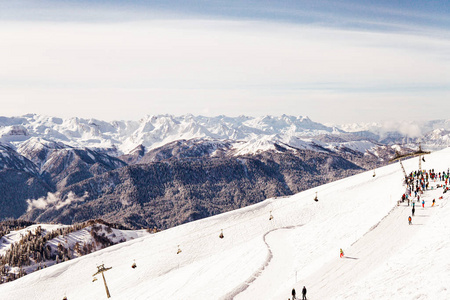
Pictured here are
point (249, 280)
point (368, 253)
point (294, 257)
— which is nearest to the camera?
point (368, 253)

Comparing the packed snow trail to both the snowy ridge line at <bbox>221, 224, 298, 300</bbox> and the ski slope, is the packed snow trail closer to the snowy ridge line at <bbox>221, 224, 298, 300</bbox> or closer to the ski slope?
the ski slope

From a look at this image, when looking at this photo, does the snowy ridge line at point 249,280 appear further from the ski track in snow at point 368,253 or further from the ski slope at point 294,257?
the ski track in snow at point 368,253

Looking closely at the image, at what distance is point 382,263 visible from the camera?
37000 mm

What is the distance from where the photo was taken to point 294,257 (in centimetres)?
4900

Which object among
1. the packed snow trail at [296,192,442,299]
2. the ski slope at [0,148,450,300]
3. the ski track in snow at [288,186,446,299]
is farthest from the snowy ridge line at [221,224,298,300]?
the packed snow trail at [296,192,442,299]

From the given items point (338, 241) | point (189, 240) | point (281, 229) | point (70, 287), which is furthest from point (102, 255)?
point (338, 241)

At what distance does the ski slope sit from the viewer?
33.5m

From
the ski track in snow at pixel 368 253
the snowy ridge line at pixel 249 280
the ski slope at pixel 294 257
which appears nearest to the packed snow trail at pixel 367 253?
the ski track in snow at pixel 368 253

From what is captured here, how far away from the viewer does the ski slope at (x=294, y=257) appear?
33.5m

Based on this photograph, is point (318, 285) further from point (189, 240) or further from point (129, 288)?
point (189, 240)

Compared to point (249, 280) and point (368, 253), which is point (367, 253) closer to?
point (368, 253)

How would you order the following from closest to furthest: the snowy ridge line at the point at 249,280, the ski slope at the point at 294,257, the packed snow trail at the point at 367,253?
the ski slope at the point at 294,257
the packed snow trail at the point at 367,253
the snowy ridge line at the point at 249,280

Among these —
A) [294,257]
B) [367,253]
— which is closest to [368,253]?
[367,253]

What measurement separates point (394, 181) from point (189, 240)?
56.3 meters
